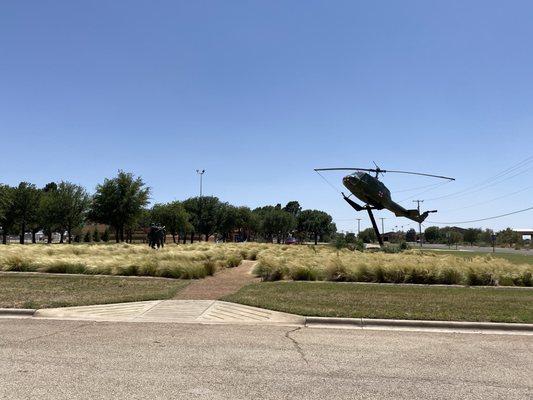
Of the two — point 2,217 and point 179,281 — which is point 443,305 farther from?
point 2,217

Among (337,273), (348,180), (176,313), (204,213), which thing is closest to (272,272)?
(337,273)

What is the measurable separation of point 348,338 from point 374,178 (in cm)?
3249

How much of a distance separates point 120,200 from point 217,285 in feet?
108

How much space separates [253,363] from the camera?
661 centimetres

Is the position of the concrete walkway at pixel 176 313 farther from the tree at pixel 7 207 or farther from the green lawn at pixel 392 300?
the tree at pixel 7 207

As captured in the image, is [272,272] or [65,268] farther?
[65,268]

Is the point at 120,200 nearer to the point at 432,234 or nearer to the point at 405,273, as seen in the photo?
the point at 405,273

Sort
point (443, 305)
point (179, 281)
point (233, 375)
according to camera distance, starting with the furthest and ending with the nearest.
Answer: point (179, 281) → point (443, 305) → point (233, 375)

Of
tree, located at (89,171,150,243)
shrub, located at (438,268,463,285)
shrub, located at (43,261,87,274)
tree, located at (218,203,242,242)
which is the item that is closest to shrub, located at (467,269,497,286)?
shrub, located at (438,268,463,285)

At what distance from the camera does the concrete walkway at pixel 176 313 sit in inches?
389

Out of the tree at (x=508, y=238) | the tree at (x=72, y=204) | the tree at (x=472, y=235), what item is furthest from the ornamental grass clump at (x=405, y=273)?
the tree at (x=472, y=235)

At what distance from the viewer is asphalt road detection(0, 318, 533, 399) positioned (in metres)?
5.42

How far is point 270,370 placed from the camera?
246 inches

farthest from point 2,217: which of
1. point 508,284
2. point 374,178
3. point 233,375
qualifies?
point 233,375
